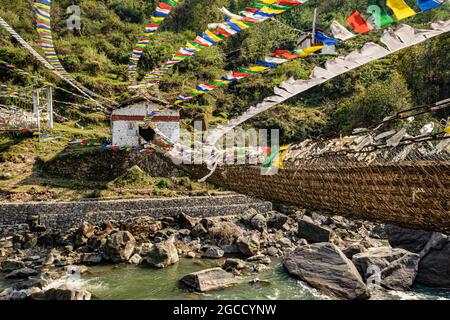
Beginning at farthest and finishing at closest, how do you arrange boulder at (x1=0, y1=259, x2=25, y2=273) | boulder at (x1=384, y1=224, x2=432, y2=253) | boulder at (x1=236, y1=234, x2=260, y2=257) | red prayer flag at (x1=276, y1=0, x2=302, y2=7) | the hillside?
the hillside → boulder at (x1=236, y1=234, x2=260, y2=257) → boulder at (x1=384, y1=224, x2=432, y2=253) → boulder at (x1=0, y1=259, x2=25, y2=273) → red prayer flag at (x1=276, y1=0, x2=302, y2=7)

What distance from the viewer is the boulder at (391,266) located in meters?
7.50

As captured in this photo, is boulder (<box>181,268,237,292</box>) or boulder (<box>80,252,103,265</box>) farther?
boulder (<box>80,252,103,265</box>)

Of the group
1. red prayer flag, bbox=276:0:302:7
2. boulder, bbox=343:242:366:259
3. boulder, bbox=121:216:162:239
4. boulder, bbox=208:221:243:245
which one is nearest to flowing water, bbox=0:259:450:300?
boulder, bbox=343:242:366:259

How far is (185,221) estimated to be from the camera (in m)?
11.8

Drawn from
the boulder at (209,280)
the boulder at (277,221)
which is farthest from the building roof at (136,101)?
the boulder at (209,280)

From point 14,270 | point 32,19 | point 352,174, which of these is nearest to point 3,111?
point 14,270

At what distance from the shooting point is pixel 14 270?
317 inches

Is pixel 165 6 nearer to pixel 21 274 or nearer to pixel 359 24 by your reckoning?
pixel 359 24

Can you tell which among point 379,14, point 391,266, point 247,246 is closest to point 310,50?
point 379,14

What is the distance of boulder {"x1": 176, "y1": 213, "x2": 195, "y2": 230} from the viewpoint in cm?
1165

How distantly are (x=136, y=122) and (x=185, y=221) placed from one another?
547cm

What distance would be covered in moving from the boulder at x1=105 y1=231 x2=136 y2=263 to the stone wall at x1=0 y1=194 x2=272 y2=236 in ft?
7.93

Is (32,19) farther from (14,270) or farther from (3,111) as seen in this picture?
(14,270)

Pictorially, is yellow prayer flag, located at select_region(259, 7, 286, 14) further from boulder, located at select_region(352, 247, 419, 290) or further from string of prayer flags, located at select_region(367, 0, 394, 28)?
boulder, located at select_region(352, 247, 419, 290)
